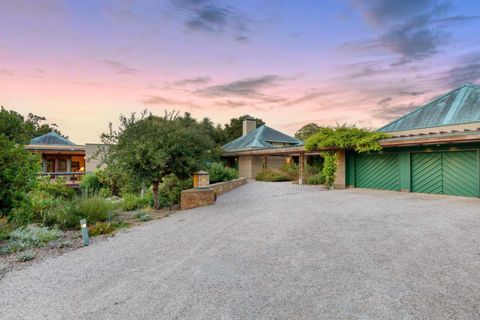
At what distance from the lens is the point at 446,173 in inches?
491

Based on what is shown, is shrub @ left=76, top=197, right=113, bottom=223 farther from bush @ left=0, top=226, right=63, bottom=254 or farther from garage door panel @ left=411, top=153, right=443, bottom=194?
garage door panel @ left=411, top=153, right=443, bottom=194

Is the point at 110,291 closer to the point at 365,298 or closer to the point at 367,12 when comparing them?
the point at 365,298

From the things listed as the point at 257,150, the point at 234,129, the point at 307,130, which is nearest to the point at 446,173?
the point at 257,150

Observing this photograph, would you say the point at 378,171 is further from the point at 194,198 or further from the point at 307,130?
the point at 307,130

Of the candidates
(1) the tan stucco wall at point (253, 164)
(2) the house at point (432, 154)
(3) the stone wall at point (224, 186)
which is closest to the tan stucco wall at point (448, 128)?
(2) the house at point (432, 154)

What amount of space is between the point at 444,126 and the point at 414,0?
23.3ft

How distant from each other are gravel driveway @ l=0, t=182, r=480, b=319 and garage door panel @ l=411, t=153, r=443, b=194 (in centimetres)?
639

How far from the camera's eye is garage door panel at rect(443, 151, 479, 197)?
11.6 m

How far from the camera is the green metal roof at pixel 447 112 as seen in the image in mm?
14165

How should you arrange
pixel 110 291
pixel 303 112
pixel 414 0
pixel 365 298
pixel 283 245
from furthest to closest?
pixel 303 112 → pixel 414 0 → pixel 283 245 → pixel 110 291 → pixel 365 298

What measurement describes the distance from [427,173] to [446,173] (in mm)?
787

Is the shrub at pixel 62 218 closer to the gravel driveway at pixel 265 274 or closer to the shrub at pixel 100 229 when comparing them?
the shrub at pixel 100 229

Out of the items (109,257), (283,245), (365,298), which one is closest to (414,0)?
(283,245)

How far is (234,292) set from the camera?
3.46 m
